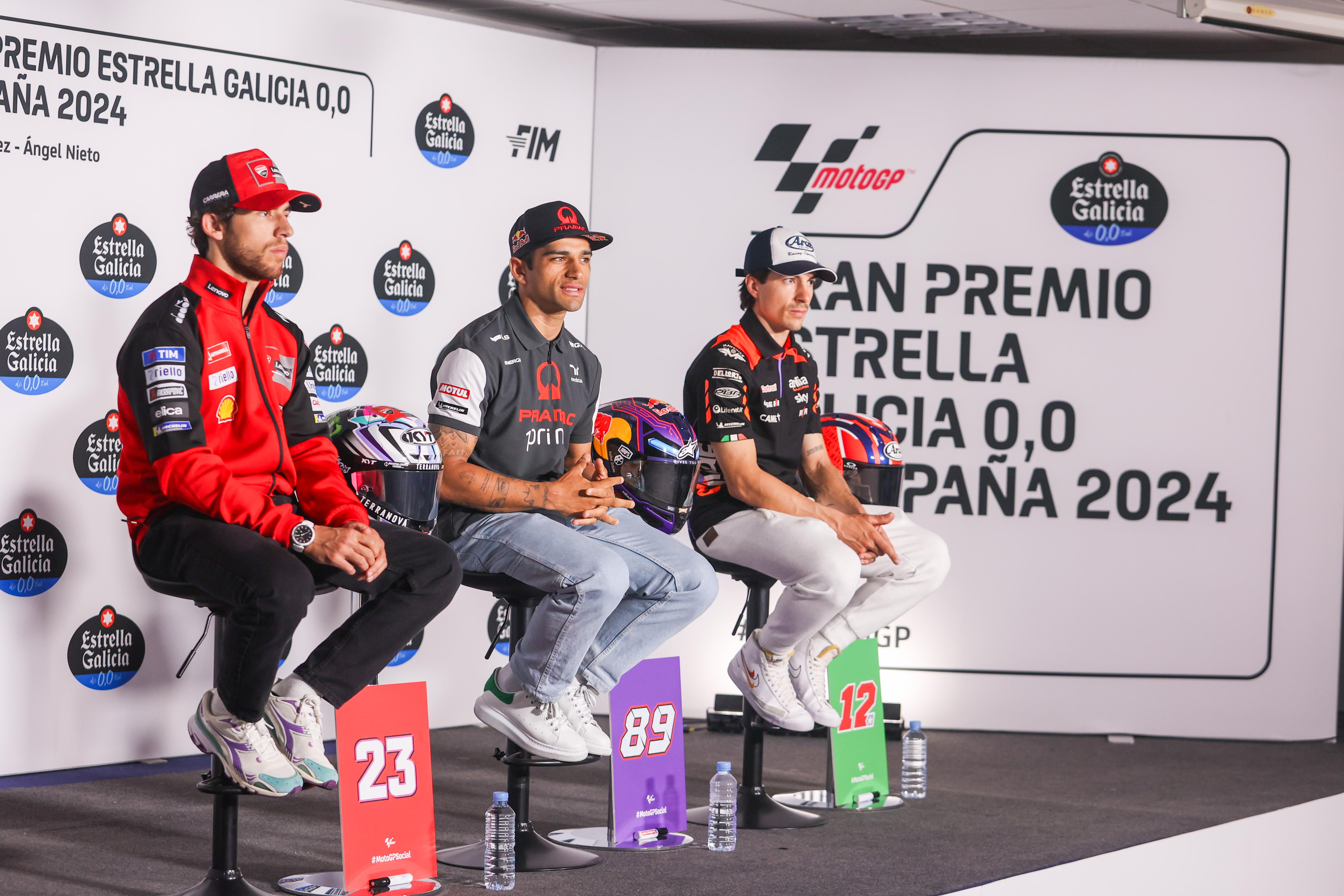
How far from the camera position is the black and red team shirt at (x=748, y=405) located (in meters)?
3.88

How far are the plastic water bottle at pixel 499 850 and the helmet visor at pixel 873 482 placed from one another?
4.72 feet

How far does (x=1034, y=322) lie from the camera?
5348mm

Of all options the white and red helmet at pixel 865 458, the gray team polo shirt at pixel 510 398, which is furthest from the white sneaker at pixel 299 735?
the white and red helmet at pixel 865 458

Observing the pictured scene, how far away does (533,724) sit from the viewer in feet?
10.7

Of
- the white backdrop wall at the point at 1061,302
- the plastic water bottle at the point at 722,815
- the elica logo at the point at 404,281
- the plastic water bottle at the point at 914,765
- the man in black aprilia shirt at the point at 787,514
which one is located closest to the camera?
the plastic water bottle at the point at 722,815

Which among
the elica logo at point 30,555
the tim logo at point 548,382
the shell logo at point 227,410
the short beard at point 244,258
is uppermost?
the short beard at point 244,258

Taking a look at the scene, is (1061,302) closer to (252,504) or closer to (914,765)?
(914,765)

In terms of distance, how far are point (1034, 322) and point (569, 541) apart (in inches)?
104

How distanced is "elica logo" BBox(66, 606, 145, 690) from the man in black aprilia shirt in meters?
1.65

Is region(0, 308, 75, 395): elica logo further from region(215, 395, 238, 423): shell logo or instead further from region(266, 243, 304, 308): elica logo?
region(215, 395, 238, 423): shell logo

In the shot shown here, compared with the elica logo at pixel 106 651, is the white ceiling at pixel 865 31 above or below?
above

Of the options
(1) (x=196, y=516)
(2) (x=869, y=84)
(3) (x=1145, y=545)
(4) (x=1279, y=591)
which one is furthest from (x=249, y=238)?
(4) (x=1279, y=591)

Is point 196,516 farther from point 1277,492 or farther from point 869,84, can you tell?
point 1277,492

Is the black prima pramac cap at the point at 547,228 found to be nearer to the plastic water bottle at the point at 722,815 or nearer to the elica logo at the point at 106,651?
the plastic water bottle at the point at 722,815
